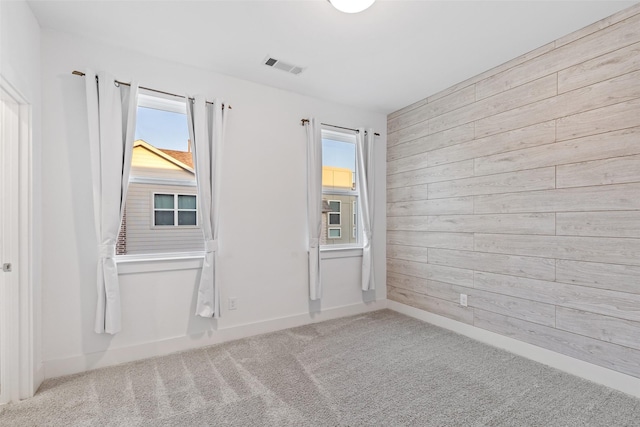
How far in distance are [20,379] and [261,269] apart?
1931mm

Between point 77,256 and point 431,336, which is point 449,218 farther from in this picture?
point 77,256

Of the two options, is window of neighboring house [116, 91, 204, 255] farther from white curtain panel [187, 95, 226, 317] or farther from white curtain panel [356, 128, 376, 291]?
white curtain panel [356, 128, 376, 291]

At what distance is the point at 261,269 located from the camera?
3.33 meters

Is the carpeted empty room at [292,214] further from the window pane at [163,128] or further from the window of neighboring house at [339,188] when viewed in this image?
the window of neighboring house at [339,188]

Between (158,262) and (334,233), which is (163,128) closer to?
(158,262)

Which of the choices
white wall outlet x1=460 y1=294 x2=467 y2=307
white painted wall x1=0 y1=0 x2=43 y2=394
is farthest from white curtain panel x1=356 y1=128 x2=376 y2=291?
white painted wall x1=0 y1=0 x2=43 y2=394

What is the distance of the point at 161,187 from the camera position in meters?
→ 2.91

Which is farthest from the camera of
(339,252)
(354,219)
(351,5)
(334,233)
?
(354,219)

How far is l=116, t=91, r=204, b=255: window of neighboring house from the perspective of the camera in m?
2.79

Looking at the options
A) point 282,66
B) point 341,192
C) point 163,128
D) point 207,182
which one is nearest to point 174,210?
point 207,182

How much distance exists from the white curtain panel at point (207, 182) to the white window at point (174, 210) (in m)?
0.14

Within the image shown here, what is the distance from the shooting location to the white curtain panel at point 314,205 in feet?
11.7

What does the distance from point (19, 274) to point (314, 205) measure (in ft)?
8.24

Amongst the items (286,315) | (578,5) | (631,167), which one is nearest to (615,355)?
(631,167)
